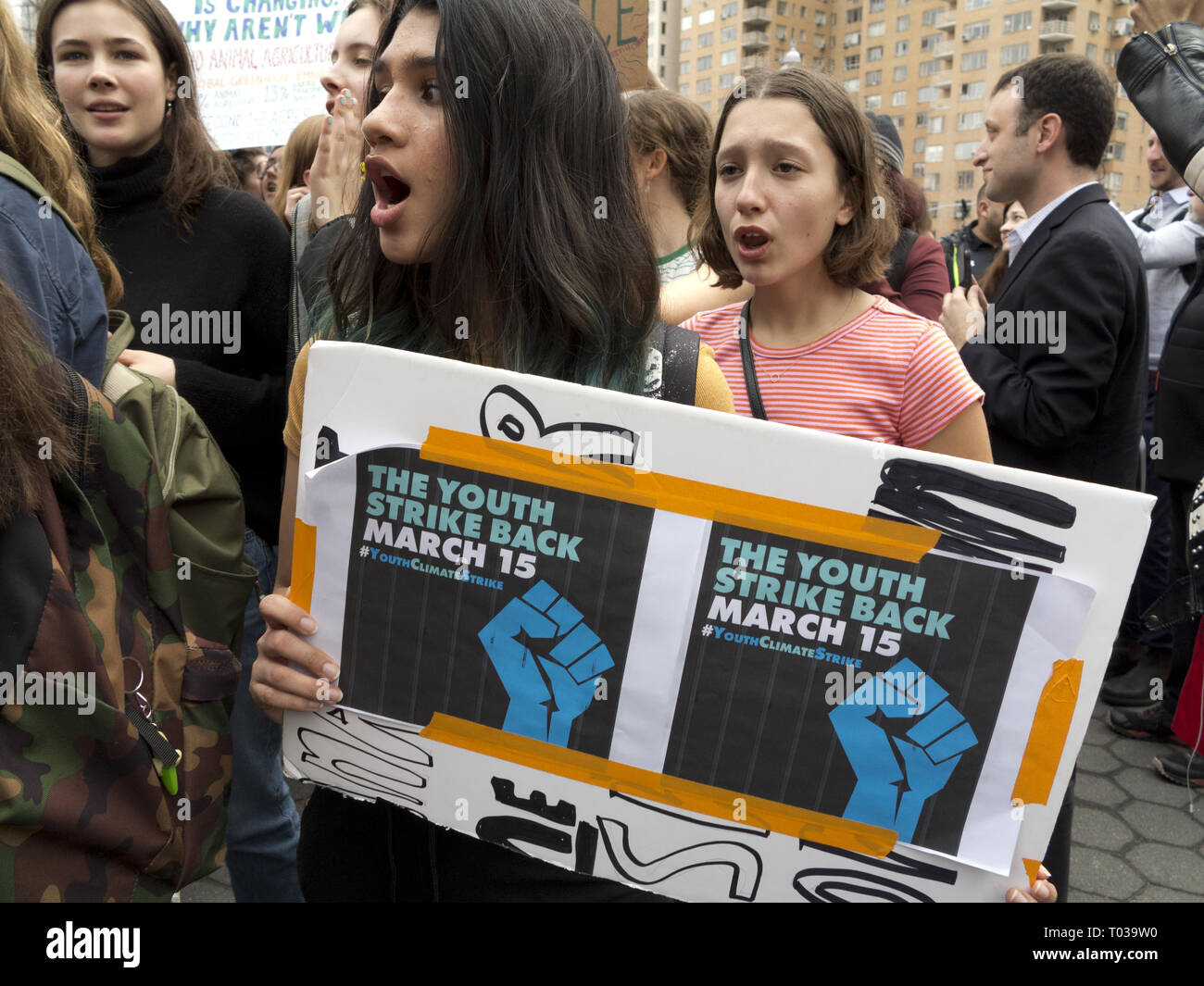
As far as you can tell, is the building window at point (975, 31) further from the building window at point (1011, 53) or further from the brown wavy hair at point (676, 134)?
the brown wavy hair at point (676, 134)

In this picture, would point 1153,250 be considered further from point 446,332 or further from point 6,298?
point 6,298

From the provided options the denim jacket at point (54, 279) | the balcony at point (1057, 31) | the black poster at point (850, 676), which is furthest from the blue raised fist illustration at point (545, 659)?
the balcony at point (1057, 31)

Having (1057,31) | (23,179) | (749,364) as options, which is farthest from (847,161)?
(1057,31)

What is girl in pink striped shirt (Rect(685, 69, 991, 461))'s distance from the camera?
177 centimetres

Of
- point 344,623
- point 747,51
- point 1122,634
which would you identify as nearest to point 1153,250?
point 1122,634

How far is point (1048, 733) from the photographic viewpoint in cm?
103

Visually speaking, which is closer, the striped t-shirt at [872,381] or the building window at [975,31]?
the striped t-shirt at [872,381]

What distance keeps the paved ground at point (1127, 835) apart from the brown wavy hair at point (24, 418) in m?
2.29

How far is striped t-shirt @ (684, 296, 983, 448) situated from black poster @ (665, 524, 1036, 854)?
75 centimetres

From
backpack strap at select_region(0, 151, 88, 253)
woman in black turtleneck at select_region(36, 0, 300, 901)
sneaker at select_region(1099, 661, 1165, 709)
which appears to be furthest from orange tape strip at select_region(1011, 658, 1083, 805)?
sneaker at select_region(1099, 661, 1165, 709)

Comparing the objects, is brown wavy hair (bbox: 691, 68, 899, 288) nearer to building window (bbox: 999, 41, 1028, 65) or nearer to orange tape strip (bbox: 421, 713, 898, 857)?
orange tape strip (bbox: 421, 713, 898, 857)

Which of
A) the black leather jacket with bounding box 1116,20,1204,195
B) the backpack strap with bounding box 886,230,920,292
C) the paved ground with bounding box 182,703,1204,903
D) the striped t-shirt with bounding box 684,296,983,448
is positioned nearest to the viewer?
the black leather jacket with bounding box 1116,20,1204,195

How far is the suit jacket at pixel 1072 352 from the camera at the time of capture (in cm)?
286

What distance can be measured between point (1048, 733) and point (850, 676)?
220 mm
